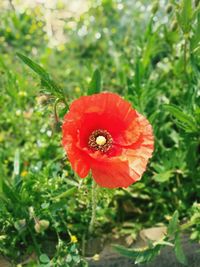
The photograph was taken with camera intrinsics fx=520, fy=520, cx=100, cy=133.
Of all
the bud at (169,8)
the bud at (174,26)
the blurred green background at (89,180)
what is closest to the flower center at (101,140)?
the blurred green background at (89,180)

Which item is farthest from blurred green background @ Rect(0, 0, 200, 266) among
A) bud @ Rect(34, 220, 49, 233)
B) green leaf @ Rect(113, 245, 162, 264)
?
green leaf @ Rect(113, 245, 162, 264)

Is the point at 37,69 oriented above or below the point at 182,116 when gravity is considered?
above

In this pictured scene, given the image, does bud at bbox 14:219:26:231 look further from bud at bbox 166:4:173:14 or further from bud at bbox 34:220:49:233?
bud at bbox 166:4:173:14

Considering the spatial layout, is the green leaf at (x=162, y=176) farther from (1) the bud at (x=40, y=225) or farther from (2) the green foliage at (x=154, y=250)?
(1) the bud at (x=40, y=225)

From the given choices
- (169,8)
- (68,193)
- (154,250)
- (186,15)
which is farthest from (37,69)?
(169,8)

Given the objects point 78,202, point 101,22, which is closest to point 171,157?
point 78,202

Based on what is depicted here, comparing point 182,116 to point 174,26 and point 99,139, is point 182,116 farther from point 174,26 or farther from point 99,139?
point 174,26
